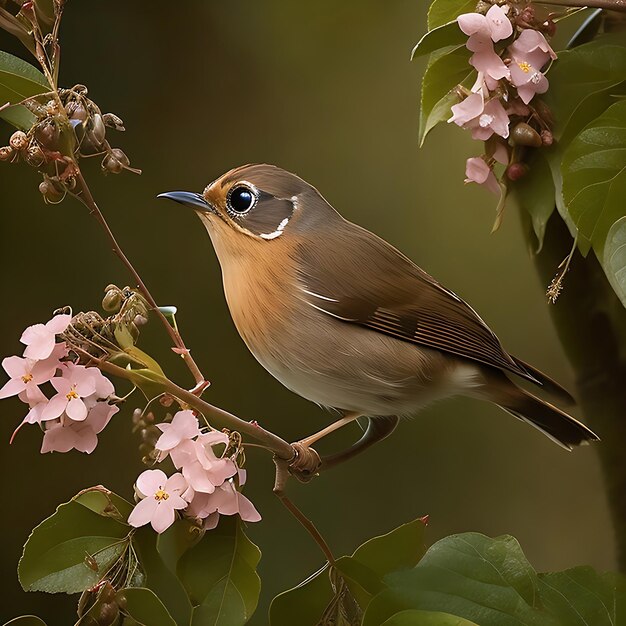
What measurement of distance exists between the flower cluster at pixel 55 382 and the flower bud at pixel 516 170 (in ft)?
1.69

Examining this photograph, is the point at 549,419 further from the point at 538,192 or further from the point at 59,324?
the point at 59,324

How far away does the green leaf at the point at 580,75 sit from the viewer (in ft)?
3.10

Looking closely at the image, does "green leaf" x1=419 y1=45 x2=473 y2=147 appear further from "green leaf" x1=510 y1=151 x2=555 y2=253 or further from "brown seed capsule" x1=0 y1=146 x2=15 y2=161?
"brown seed capsule" x1=0 y1=146 x2=15 y2=161

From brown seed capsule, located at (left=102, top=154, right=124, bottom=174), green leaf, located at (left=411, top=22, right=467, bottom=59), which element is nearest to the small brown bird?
brown seed capsule, located at (left=102, top=154, right=124, bottom=174)

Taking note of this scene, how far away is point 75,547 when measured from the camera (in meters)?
0.88

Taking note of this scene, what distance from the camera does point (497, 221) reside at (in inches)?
Answer: 40.5

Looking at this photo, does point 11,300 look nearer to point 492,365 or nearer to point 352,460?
point 352,460

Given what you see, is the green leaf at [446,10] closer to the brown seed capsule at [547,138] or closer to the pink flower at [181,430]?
the brown seed capsule at [547,138]

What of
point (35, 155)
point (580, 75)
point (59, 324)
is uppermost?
point (580, 75)

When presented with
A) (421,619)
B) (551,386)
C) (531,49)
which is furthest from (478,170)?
(421,619)

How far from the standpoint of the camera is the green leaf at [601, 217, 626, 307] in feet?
2.66

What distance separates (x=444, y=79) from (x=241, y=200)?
0.88 feet

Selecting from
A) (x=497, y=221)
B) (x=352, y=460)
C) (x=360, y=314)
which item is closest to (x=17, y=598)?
(x=352, y=460)

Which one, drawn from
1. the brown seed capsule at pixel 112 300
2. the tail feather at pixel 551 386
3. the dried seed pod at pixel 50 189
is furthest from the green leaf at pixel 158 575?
the tail feather at pixel 551 386
